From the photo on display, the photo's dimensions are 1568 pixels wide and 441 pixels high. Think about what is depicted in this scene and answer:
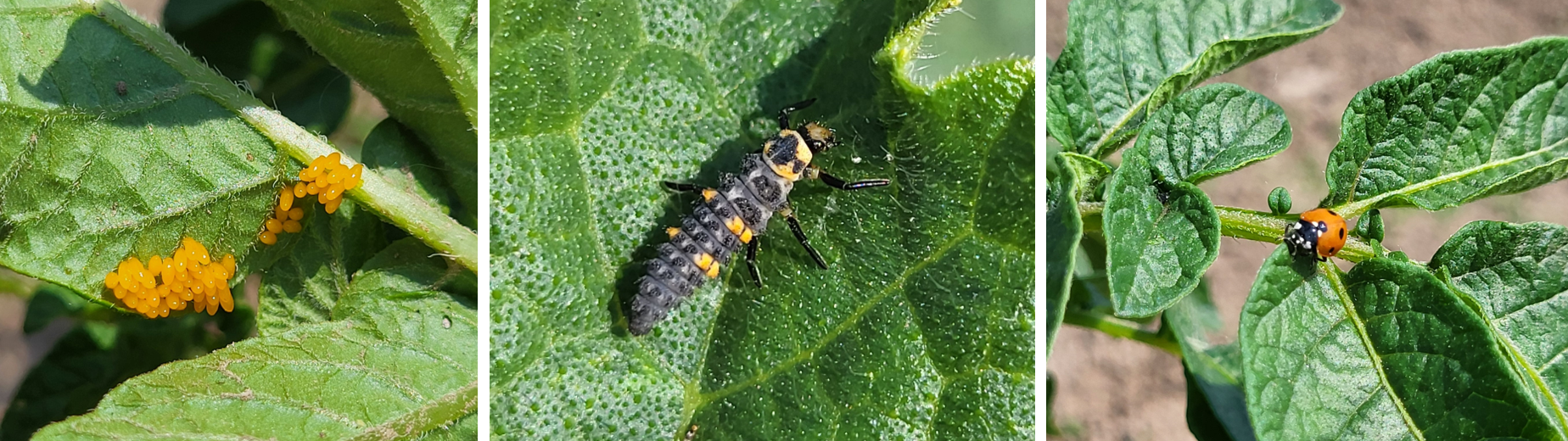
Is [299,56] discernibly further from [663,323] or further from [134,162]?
[663,323]

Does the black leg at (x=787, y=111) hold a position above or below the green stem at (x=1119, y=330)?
above

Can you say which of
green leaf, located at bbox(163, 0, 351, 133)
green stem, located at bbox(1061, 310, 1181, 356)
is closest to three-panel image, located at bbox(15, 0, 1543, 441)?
green stem, located at bbox(1061, 310, 1181, 356)

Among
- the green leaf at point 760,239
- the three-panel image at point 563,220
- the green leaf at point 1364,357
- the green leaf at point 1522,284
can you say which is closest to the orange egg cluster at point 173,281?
the three-panel image at point 563,220

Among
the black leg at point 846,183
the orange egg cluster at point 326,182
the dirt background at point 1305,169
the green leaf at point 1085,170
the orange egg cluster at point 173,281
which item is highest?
the orange egg cluster at point 326,182

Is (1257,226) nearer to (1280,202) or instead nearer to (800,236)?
(1280,202)

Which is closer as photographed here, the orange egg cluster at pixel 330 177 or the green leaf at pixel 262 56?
the orange egg cluster at pixel 330 177

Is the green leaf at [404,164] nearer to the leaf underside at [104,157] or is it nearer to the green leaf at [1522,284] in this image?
the leaf underside at [104,157]

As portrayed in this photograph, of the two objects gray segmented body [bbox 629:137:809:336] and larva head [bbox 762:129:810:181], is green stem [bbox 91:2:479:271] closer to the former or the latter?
gray segmented body [bbox 629:137:809:336]
